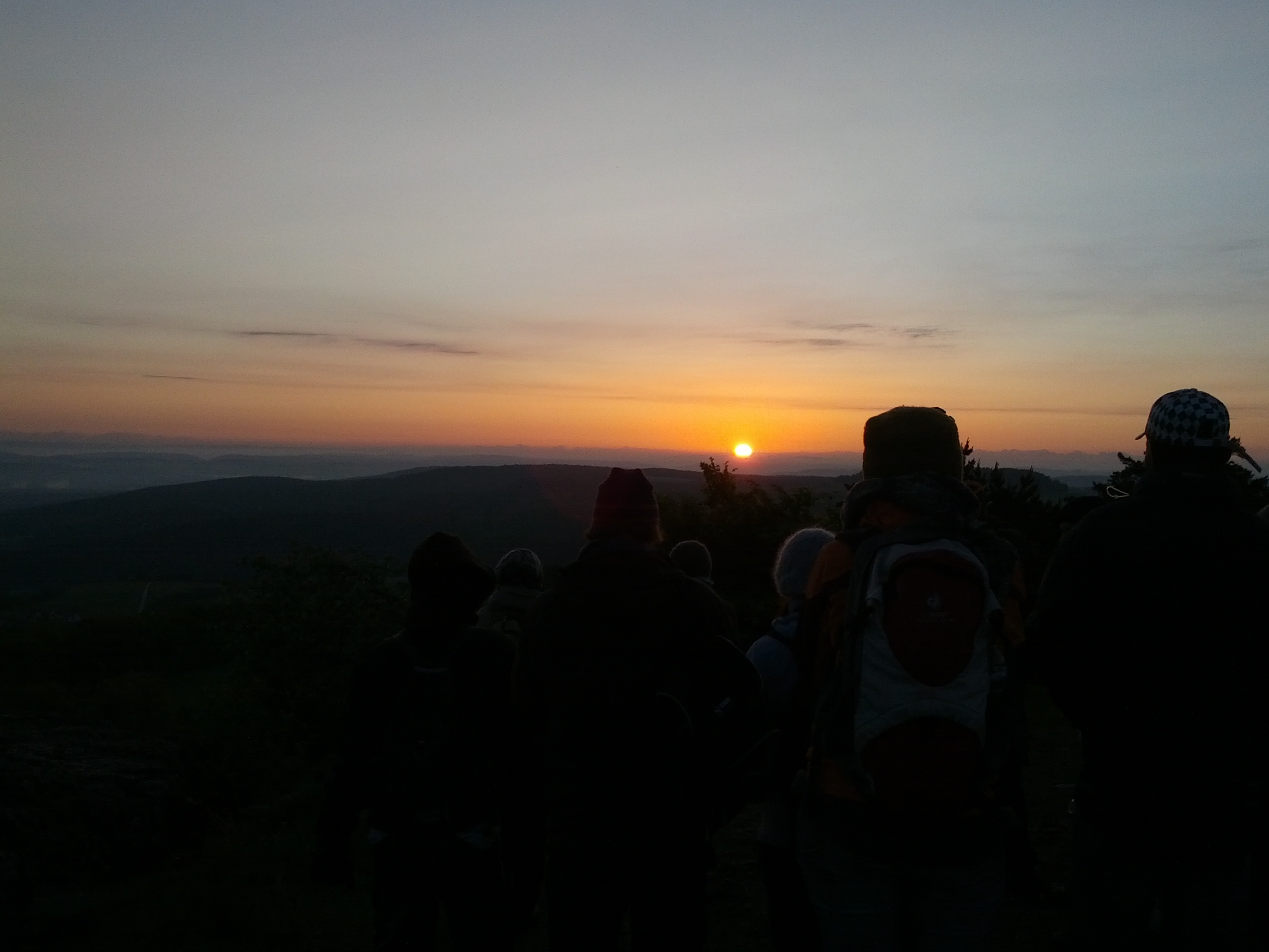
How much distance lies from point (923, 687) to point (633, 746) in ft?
3.40

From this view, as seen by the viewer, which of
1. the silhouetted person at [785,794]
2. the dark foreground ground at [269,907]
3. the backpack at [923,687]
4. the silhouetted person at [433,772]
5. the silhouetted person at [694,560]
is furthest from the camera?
the dark foreground ground at [269,907]

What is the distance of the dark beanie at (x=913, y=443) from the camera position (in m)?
2.82

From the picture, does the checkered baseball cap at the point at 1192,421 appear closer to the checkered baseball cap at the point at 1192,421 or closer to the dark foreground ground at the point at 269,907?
the checkered baseball cap at the point at 1192,421

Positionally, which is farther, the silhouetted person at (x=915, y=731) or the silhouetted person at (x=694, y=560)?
the silhouetted person at (x=694, y=560)

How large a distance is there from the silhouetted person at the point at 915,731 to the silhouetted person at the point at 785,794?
98 centimetres

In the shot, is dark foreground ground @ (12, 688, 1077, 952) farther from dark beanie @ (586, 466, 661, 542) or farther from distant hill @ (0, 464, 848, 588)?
distant hill @ (0, 464, 848, 588)

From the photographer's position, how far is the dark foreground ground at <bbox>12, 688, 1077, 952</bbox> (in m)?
5.44

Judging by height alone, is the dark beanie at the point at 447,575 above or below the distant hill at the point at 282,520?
above

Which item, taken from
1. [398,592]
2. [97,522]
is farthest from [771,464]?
[398,592]

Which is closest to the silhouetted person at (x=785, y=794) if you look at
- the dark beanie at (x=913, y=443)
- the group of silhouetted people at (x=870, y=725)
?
the group of silhouetted people at (x=870, y=725)

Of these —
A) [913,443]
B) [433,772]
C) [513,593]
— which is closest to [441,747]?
[433,772]

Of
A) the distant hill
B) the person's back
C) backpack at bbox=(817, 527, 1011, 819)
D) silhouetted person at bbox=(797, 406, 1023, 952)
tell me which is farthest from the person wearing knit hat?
the distant hill

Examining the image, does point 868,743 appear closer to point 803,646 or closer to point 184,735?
point 803,646

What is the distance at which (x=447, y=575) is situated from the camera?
141 inches
